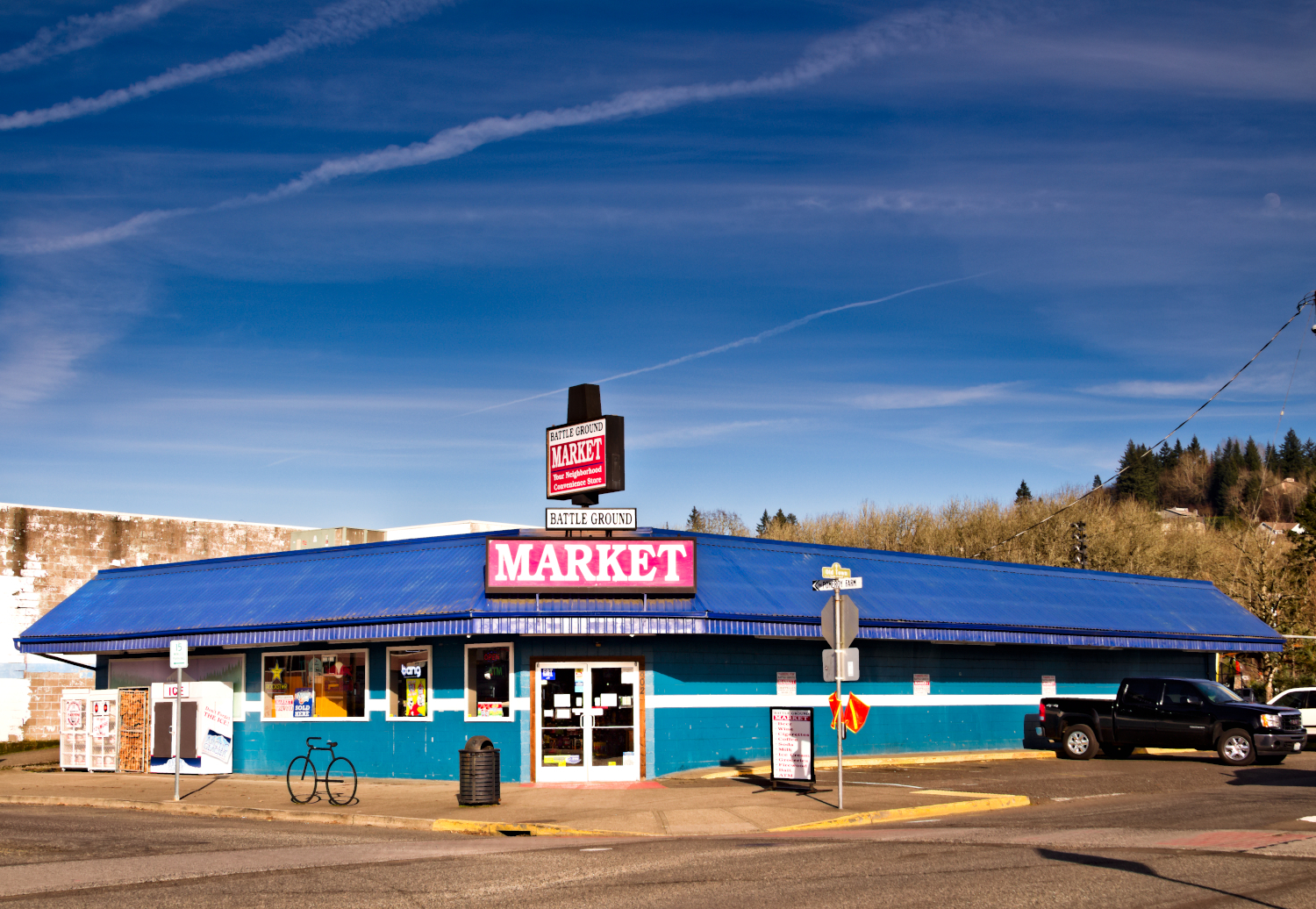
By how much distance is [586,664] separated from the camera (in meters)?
21.9

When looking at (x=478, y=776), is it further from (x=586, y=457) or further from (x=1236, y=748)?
(x=1236, y=748)

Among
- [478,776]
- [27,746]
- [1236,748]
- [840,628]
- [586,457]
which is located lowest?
[27,746]

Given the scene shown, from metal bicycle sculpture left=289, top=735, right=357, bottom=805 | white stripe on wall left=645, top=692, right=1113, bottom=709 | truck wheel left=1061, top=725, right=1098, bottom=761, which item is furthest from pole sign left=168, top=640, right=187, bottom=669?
truck wheel left=1061, top=725, right=1098, bottom=761

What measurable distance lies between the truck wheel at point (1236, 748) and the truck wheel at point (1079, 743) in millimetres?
2632

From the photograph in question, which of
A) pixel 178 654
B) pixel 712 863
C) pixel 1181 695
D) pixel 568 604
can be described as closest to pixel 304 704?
pixel 178 654

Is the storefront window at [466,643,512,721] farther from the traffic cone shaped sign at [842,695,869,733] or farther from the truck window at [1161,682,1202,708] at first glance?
the truck window at [1161,682,1202,708]

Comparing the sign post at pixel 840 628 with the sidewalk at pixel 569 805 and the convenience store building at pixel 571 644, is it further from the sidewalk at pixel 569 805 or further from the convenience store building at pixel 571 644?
the convenience store building at pixel 571 644

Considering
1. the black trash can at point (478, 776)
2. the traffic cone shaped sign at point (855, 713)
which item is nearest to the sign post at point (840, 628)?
the traffic cone shaped sign at point (855, 713)

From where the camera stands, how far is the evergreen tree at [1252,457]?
17762cm

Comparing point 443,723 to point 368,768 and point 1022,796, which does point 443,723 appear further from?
point 1022,796

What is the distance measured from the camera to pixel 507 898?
1042cm

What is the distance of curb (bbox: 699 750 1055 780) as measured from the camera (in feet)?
75.0

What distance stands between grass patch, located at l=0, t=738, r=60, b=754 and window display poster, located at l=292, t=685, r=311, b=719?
14276mm

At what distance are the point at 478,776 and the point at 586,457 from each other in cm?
779
